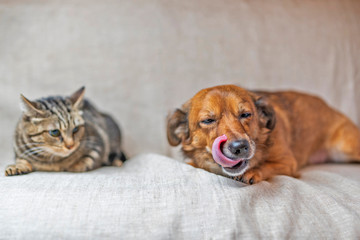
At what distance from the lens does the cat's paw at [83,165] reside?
6.95 feet

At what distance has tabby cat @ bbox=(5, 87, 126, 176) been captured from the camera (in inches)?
79.9

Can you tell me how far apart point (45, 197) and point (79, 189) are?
16 cm

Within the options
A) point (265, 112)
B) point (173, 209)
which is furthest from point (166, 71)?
point (173, 209)

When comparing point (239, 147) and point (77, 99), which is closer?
point (239, 147)

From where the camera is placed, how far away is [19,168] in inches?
77.6

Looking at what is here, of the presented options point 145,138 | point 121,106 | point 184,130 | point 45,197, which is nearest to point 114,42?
point 121,106

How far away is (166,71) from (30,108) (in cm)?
124

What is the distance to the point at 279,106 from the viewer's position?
2.55 m

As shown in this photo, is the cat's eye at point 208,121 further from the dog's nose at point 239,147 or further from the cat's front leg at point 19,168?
the cat's front leg at point 19,168

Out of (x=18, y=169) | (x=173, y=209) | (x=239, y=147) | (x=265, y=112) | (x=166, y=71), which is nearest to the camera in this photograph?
(x=173, y=209)

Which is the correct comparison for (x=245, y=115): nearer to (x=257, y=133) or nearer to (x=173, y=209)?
(x=257, y=133)

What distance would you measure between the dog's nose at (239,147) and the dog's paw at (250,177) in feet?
0.76

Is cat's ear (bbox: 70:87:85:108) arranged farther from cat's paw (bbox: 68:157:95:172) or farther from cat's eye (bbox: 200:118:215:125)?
cat's eye (bbox: 200:118:215:125)

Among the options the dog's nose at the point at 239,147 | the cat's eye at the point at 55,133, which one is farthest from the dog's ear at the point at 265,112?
the cat's eye at the point at 55,133
